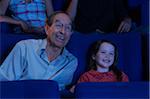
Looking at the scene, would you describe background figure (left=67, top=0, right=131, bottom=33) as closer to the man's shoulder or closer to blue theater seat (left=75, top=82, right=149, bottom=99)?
the man's shoulder

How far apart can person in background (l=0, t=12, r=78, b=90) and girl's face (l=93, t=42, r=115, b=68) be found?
0.09 meters

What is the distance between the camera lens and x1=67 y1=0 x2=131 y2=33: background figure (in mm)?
1566

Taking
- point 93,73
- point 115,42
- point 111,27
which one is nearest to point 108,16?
point 111,27

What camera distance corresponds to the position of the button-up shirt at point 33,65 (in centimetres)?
121

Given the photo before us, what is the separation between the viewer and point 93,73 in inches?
50.4

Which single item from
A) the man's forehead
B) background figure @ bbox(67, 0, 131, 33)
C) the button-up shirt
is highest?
the man's forehead

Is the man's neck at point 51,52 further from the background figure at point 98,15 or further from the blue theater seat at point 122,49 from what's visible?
the background figure at point 98,15

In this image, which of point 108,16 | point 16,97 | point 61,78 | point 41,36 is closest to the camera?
point 16,97

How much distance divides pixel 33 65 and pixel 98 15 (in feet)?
1.50

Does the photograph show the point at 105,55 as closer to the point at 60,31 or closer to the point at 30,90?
the point at 60,31

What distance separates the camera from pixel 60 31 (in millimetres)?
1227

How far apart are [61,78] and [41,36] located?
0.19m

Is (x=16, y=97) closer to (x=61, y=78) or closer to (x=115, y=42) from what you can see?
(x=61, y=78)

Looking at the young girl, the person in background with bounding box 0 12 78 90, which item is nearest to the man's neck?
the person in background with bounding box 0 12 78 90
